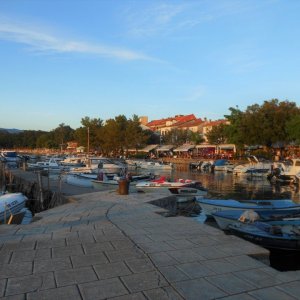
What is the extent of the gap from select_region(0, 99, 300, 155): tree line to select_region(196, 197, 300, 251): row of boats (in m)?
46.3

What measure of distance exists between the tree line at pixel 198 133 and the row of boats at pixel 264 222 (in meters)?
46.3

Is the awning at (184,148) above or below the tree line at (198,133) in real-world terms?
below

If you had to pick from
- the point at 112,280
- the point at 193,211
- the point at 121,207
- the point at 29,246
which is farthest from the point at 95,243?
the point at 193,211

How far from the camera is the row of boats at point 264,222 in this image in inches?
400

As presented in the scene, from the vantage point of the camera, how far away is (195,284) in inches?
198

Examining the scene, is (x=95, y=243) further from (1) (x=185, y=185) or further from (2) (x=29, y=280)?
(1) (x=185, y=185)

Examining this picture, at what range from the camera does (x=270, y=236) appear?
1020cm

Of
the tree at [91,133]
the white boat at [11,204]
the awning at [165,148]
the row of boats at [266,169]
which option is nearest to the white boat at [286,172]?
the row of boats at [266,169]

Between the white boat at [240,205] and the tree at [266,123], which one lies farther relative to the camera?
the tree at [266,123]

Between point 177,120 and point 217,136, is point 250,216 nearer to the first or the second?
point 217,136

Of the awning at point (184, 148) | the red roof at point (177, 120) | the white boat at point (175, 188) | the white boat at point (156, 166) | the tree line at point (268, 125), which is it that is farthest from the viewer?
the red roof at point (177, 120)

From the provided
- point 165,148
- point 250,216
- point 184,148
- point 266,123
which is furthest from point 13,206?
point 165,148

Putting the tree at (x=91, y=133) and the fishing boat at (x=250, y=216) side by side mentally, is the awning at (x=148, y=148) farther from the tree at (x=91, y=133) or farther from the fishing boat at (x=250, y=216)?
the fishing boat at (x=250, y=216)

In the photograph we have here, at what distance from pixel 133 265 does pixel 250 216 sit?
6871mm
